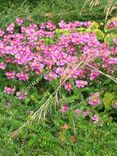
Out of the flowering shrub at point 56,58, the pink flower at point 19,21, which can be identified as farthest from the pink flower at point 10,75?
the pink flower at point 19,21

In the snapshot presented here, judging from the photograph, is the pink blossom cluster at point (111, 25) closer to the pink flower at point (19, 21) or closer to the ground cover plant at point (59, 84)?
the ground cover plant at point (59, 84)

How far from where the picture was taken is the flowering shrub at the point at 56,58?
11.2 feet

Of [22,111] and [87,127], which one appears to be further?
[22,111]

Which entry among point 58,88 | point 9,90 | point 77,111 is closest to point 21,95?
point 9,90

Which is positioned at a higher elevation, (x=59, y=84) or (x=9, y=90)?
(x=59, y=84)

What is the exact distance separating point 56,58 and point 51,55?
4 cm

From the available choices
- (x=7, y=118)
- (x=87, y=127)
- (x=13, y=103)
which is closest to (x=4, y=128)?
(x=7, y=118)

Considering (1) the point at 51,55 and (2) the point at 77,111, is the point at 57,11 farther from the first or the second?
(2) the point at 77,111

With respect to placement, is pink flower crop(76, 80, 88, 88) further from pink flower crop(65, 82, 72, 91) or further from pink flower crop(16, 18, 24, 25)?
pink flower crop(16, 18, 24, 25)

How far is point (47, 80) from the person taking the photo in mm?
3510

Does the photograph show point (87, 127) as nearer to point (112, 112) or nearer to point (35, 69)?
point (112, 112)

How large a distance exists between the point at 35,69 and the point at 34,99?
32 cm

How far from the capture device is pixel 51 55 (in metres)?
3.57

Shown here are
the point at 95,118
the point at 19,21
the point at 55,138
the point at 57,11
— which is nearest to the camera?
the point at 55,138
